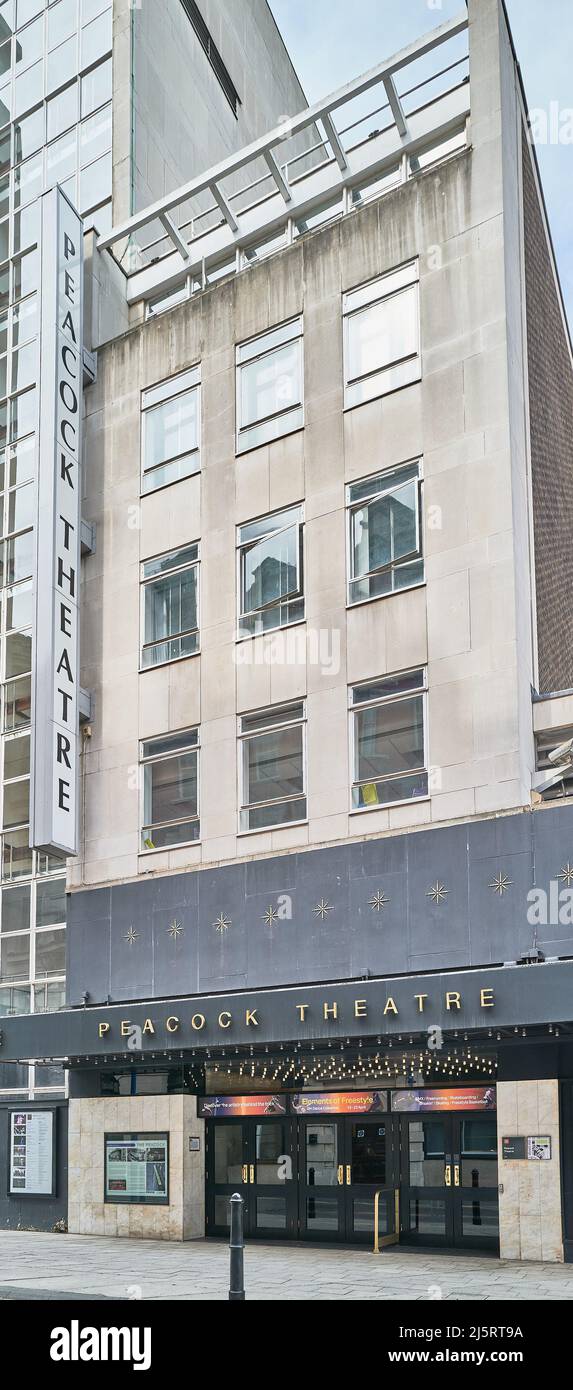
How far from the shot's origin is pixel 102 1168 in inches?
933

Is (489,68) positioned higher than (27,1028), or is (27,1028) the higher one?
(489,68)

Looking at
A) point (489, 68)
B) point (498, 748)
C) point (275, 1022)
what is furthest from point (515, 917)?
point (489, 68)

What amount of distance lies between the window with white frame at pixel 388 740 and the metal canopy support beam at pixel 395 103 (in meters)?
10.2

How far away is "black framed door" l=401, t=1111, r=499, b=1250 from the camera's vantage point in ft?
65.9

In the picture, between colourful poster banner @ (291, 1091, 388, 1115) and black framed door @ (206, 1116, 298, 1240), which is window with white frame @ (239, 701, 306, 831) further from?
black framed door @ (206, 1116, 298, 1240)

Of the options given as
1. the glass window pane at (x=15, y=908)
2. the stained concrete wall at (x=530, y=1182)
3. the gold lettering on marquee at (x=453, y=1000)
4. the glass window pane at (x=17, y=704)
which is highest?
the glass window pane at (x=17, y=704)

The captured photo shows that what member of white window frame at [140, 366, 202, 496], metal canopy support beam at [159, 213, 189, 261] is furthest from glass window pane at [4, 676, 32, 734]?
metal canopy support beam at [159, 213, 189, 261]

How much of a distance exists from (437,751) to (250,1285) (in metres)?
8.20

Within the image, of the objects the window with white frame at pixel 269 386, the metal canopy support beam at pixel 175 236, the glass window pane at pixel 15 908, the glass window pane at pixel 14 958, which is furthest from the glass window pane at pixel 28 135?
the glass window pane at pixel 14 958

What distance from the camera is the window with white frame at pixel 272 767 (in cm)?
2272

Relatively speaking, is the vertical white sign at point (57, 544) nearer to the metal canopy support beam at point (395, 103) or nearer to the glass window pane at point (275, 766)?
the glass window pane at point (275, 766)

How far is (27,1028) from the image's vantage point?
23828 mm

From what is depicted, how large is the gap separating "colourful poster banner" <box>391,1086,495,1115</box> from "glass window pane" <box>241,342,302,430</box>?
12.0 metres
